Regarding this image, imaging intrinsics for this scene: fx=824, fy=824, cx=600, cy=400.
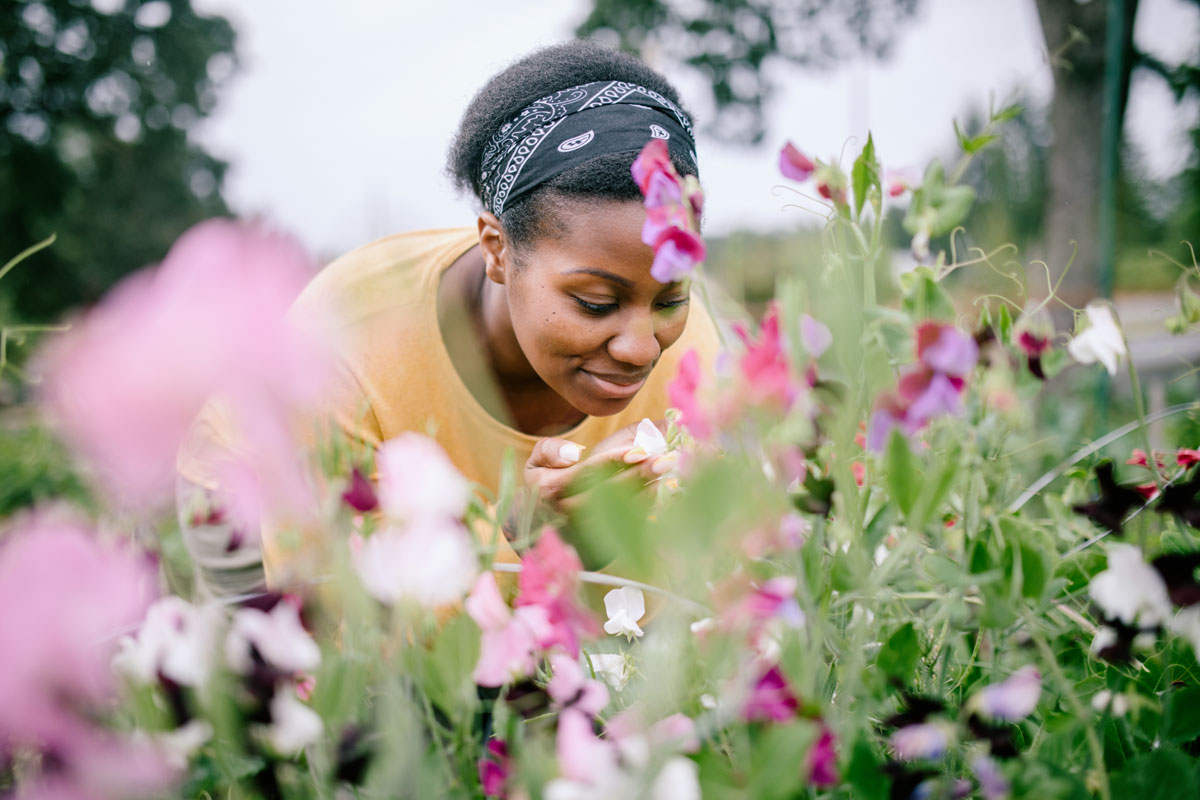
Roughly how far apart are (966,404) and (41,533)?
0.41 metres

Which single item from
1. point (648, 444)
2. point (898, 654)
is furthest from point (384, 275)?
point (898, 654)

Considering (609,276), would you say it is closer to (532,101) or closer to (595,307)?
(595,307)

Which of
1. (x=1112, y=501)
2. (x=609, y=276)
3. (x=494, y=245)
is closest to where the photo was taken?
(x=1112, y=501)

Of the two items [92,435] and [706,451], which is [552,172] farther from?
[92,435]

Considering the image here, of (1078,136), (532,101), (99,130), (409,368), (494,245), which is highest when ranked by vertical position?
(532,101)

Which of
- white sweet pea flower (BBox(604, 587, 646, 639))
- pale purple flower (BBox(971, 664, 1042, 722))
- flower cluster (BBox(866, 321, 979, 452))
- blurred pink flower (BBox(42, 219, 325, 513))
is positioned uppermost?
blurred pink flower (BBox(42, 219, 325, 513))

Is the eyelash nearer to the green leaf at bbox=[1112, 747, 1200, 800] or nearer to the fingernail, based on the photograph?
the fingernail

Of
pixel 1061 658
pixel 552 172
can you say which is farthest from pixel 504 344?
pixel 1061 658

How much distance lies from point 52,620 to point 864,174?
0.41 metres

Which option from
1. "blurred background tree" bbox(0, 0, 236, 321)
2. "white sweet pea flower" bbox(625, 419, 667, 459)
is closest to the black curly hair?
"white sweet pea flower" bbox(625, 419, 667, 459)

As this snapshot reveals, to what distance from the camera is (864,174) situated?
1.38 feet

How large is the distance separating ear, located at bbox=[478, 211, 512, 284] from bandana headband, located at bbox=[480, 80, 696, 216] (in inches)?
1.1

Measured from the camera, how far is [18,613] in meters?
0.31

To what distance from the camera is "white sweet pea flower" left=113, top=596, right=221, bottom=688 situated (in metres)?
0.35
